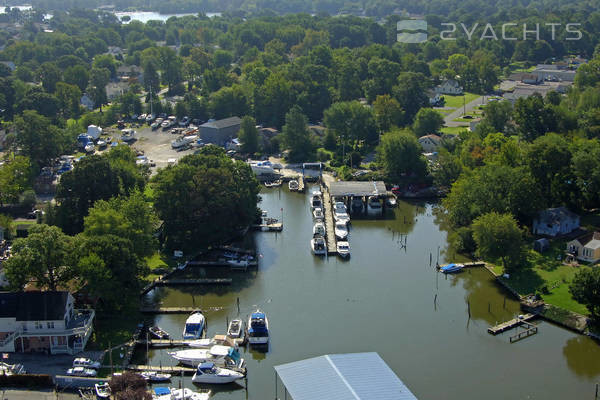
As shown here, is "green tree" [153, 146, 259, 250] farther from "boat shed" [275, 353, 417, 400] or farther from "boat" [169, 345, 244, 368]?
"boat shed" [275, 353, 417, 400]

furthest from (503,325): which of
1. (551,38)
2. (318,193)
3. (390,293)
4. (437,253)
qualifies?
(551,38)

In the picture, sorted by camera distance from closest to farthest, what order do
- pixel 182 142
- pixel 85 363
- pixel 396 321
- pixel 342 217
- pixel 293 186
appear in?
pixel 85 363 → pixel 396 321 → pixel 342 217 → pixel 293 186 → pixel 182 142

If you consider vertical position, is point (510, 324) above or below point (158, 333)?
below

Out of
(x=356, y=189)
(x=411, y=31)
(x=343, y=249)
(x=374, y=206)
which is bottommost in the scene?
(x=343, y=249)

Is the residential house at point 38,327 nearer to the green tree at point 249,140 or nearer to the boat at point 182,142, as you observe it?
the green tree at point 249,140

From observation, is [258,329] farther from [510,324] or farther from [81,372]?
[510,324]

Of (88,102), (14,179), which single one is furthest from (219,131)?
(88,102)

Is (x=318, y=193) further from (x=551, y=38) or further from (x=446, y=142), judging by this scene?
(x=551, y=38)
